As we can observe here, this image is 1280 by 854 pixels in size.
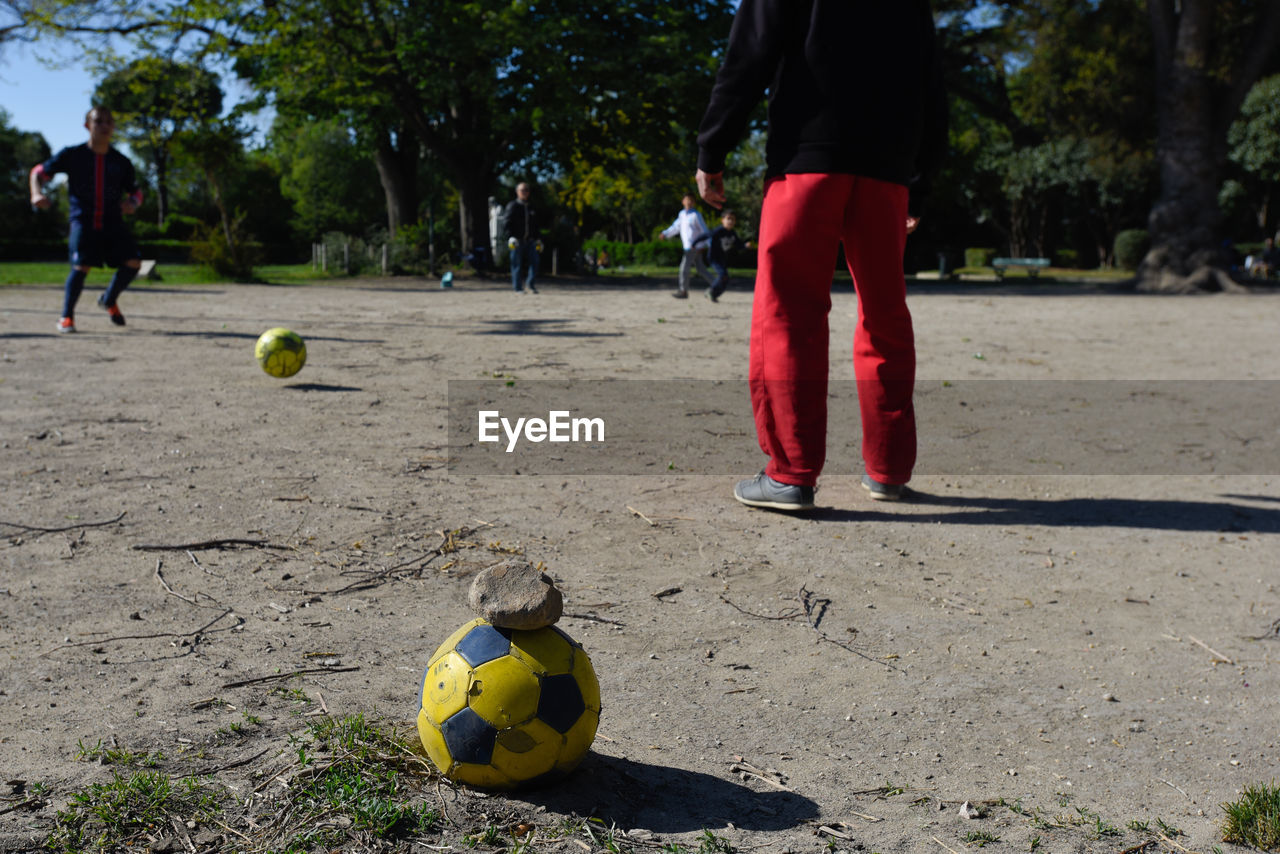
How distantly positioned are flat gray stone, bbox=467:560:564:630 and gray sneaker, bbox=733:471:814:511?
2.68 meters

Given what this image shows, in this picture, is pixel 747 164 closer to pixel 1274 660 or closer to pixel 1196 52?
pixel 1196 52

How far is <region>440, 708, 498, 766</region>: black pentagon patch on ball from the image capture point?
2.40 metres

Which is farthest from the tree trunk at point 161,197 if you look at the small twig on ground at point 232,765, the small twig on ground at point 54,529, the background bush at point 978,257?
the small twig on ground at point 232,765

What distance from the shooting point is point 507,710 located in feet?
7.82

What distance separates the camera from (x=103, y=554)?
4.20 meters

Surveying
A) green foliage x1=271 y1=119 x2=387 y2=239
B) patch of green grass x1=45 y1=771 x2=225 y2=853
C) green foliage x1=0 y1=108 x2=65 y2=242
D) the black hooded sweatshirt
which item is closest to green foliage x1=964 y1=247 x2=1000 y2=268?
green foliage x1=271 y1=119 x2=387 y2=239

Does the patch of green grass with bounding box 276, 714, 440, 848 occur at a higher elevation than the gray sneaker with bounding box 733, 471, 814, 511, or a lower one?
lower

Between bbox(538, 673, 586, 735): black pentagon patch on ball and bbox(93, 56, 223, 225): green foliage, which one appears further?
bbox(93, 56, 223, 225): green foliage

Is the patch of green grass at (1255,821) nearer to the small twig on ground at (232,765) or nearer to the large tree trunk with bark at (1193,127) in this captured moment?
the small twig on ground at (232,765)

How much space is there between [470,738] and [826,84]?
338 cm

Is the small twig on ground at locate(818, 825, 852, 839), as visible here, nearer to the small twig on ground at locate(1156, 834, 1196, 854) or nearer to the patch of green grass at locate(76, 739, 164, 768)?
the small twig on ground at locate(1156, 834, 1196, 854)

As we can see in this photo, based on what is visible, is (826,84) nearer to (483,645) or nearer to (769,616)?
(769,616)

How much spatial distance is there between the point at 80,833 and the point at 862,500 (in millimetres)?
3968

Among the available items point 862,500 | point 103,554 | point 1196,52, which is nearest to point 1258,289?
point 1196,52
